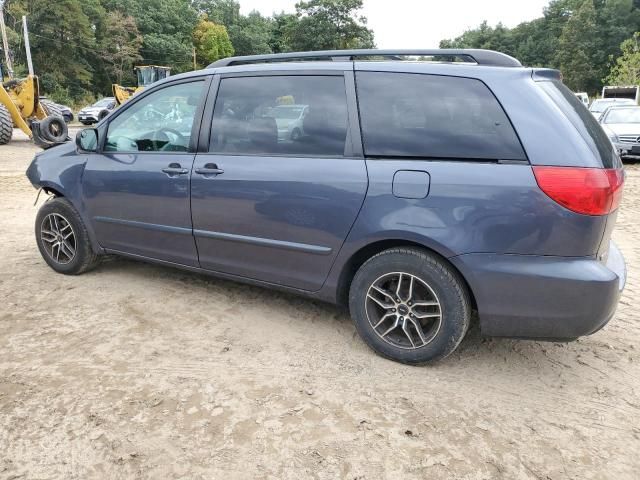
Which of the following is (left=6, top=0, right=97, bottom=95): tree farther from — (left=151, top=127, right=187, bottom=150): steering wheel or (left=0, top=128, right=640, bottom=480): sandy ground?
(left=0, top=128, right=640, bottom=480): sandy ground

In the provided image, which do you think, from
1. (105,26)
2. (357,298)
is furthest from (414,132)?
(105,26)

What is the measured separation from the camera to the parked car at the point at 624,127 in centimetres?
1353

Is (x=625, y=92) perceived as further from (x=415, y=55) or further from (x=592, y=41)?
(x=592, y=41)

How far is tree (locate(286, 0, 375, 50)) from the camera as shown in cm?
6719

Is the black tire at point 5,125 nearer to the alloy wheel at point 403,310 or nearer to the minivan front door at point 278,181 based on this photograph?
the minivan front door at point 278,181

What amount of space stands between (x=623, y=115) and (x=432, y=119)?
15143 mm

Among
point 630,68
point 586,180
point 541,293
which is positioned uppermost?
point 630,68

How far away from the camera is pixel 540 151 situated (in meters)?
2.57

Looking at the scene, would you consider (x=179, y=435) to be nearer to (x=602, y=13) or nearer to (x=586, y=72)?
(x=586, y=72)

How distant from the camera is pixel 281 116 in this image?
3383 millimetres

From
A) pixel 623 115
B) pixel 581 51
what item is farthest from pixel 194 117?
pixel 581 51

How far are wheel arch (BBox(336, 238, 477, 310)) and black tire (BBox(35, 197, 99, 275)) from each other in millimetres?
2422

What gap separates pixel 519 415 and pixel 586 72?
74957 millimetres

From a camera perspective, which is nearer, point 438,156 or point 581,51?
point 438,156
